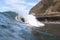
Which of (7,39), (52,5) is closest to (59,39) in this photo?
(7,39)

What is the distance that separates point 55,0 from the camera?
60.1 metres

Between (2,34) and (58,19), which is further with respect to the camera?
(58,19)

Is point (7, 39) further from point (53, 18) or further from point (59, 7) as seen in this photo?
point (59, 7)

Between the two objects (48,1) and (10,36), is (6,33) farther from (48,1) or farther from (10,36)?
(48,1)

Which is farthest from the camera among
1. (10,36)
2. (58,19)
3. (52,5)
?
(52,5)

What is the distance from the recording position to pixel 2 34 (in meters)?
7.41

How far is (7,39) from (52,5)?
54577mm

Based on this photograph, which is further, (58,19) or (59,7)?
(59,7)

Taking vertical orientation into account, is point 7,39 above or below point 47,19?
above

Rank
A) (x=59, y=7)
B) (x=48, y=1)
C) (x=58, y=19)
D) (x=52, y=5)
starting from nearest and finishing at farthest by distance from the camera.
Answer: (x=58, y=19) → (x=59, y=7) → (x=52, y=5) → (x=48, y=1)

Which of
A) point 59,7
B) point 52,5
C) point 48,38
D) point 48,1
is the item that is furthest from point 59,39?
point 48,1

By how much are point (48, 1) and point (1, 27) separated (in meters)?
61.0

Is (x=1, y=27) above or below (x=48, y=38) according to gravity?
above

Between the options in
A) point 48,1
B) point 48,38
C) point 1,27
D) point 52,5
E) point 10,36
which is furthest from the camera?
point 48,1
